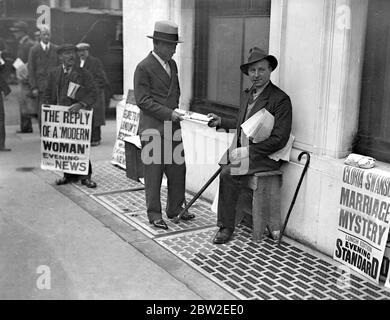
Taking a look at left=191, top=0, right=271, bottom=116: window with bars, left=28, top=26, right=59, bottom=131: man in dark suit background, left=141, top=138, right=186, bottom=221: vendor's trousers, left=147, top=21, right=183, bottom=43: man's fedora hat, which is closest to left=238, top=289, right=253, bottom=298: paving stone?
left=141, top=138, right=186, bottom=221: vendor's trousers

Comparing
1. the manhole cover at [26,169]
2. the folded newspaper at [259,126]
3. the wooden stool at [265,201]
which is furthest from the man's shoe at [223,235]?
the manhole cover at [26,169]

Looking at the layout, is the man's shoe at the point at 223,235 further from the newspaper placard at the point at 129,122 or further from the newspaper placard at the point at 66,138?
the newspaper placard at the point at 129,122

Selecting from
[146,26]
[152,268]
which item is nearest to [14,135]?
[146,26]

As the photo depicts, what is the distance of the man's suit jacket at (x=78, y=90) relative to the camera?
22.7 ft

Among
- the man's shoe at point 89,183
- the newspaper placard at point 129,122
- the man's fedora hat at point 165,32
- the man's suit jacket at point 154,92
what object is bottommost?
the man's shoe at point 89,183

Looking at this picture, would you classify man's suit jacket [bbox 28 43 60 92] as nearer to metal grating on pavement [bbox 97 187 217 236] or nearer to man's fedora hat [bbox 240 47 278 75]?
metal grating on pavement [bbox 97 187 217 236]

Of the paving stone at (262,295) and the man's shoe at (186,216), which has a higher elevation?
the man's shoe at (186,216)

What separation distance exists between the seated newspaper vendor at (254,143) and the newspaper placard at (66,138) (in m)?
2.59

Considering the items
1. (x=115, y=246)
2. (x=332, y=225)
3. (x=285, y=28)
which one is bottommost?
(x=115, y=246)

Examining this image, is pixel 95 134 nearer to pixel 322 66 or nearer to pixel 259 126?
pixel 259 126

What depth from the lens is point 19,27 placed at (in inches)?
714

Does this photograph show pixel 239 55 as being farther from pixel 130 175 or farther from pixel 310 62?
pixel 130 175
